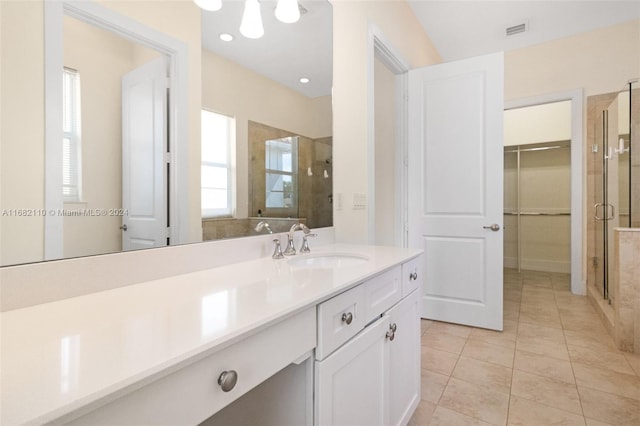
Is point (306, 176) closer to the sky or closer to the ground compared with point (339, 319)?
closer to the sky

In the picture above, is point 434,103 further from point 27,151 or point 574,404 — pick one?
point 27,151

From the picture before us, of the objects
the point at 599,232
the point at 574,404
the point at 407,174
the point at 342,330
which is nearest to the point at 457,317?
the point at 574,404

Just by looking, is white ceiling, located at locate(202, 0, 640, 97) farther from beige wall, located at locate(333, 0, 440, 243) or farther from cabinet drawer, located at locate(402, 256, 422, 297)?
cabinet drawer, located at locate(402, 256, 422, 297)

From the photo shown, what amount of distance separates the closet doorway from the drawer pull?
16.1ft

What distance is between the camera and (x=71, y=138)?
0.83 metres

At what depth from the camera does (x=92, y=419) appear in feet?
1.37

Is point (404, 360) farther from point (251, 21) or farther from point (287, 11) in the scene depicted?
point (287, 11)

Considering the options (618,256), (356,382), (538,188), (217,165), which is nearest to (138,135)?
(217,165)

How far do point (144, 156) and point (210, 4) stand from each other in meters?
0.66

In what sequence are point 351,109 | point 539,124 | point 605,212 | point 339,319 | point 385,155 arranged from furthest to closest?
point 539,124 < point 385,155 < point 605,212 < point 351,109 < point 339,319

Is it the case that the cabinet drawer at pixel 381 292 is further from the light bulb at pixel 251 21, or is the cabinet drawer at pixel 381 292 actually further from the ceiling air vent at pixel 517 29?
the ceiling air vent at pixel 517 29

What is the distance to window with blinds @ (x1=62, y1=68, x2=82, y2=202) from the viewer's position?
82 centimetres

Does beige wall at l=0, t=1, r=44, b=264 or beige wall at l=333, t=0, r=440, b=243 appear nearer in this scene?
beige wall at l=0, t=1, r=44, b=264

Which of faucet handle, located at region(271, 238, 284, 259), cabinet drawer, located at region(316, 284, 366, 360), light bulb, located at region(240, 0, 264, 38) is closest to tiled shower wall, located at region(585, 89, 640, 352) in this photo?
cabinet drawer, located at region(316, 284, 366, 360)
